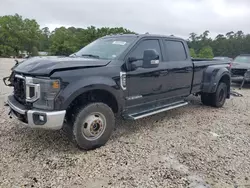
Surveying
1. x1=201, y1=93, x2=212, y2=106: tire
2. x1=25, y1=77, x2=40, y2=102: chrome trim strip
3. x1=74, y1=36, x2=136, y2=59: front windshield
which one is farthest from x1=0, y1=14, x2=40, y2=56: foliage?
x1=25, y1=77, x2=40, y2=102: chrome trim strip

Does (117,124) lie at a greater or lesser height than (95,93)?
lesser

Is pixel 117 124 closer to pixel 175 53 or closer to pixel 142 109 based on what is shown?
pixel 142 109

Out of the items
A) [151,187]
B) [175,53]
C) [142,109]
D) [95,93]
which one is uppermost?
[175,53]

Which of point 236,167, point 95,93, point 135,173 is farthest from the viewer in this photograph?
point 95,93

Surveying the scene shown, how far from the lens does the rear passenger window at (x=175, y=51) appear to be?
518 cm

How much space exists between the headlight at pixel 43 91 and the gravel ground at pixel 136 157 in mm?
800

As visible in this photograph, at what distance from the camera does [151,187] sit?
9.41 ft

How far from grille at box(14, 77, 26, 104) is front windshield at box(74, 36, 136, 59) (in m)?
1.35

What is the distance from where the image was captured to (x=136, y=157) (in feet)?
11.8

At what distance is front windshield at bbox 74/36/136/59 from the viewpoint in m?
4.35

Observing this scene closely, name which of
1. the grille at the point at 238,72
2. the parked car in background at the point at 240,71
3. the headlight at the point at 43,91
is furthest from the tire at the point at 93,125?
the grille at the point at 238,72

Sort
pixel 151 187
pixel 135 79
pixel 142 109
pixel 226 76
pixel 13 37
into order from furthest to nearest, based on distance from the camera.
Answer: pixel 13 37, pixel 226 76, pixel 142 109, pixel 135 79, pixel 151 187

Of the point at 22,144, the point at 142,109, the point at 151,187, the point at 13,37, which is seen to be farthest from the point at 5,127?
the point at 13,37

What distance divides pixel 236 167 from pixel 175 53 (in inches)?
109
